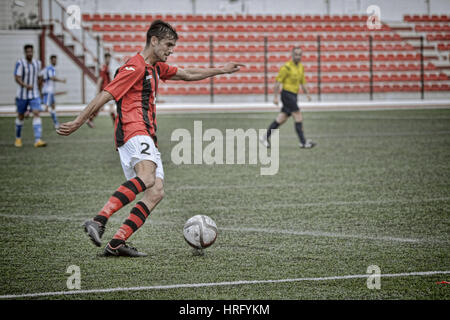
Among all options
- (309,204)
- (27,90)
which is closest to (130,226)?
(309,204)

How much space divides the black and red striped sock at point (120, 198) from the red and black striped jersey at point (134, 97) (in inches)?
14.9

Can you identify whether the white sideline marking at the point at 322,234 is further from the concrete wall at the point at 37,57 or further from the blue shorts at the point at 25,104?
the concrete wall at the point at 37,57

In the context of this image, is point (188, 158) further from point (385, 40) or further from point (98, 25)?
point (385, 40)

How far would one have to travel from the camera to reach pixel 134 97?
553cm

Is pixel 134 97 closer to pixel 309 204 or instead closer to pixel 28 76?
pixel 309 204

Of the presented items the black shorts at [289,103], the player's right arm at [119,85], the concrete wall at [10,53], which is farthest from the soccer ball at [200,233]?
the concrete wall at [10,53]

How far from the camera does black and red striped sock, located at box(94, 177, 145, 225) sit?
5.24 m

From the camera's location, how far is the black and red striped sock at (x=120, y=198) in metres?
5.24

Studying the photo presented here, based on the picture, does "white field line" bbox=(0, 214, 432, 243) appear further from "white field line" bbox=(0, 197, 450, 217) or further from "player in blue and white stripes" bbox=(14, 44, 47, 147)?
"player in blue and white stripes" bbox=(14, 44, 47, 147)

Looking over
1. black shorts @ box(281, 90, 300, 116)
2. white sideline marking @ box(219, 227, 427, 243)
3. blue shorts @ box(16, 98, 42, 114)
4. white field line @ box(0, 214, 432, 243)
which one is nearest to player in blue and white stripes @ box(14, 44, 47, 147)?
blue shorts @ box(16, 98, 42, 114)

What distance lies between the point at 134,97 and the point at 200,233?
4.07 ft

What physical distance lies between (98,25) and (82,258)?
1100 inches

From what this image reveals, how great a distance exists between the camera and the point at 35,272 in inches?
198

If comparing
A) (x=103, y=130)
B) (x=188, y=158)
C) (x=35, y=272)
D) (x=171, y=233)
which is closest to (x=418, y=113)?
(x=103, y=130)
